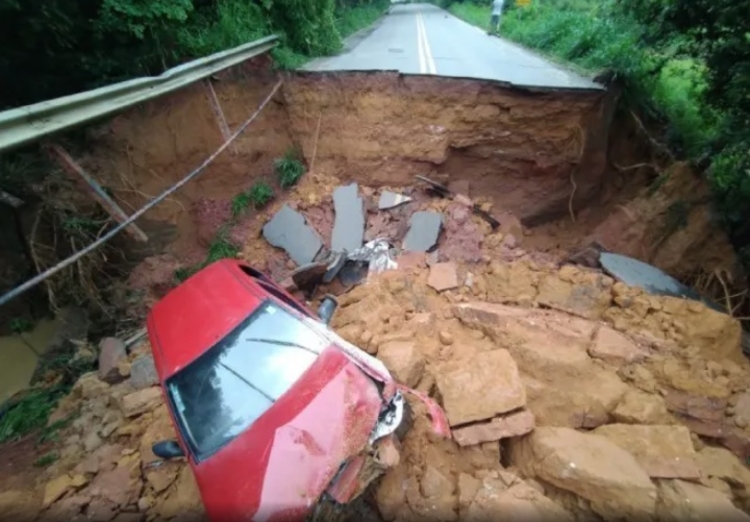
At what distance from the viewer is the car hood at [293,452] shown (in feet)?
7.94

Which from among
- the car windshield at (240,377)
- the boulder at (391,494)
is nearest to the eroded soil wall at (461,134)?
→ the car windshield at (240,377)

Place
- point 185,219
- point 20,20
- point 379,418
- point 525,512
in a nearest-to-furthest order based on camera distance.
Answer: point 525,512 → point 379,418 → point 20,20 → point 185,219

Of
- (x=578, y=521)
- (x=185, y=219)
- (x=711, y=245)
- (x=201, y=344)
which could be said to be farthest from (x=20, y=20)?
(x=711, y=245)

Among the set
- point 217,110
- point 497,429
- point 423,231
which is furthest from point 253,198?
point 497,429

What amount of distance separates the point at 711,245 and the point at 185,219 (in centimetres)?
735

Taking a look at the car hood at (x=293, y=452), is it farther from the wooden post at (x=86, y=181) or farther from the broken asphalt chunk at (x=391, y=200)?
the broken asphalt chunk at (x=391, y=200)

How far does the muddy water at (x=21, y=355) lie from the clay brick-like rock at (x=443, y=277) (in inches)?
187

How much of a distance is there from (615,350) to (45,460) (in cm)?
532

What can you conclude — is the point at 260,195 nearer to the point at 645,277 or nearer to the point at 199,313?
the point at 199,313

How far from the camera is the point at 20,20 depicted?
354cm

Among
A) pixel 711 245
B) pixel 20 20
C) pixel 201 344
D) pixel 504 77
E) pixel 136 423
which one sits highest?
pixel 20 20

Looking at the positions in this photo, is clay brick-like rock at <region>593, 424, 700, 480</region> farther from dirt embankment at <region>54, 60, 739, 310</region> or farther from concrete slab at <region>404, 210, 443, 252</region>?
concrete slab at <region>404, 210, 443, 252</region>

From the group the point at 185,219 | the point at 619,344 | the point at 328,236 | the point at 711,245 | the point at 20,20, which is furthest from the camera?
the point at 328,236

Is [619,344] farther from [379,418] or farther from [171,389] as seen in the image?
[171,389]
